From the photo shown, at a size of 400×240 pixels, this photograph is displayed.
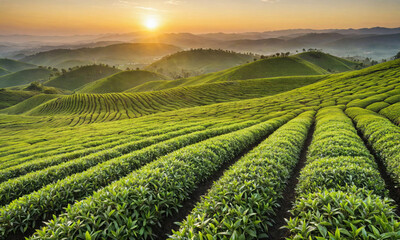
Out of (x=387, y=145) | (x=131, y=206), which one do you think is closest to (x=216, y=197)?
(x=131, y=206)

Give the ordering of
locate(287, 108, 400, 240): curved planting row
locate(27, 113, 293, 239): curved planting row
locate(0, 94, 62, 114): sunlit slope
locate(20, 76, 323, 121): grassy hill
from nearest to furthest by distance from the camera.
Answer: locate(287, 108, 400, 240): curved planting row
locate(27, 113, 293, 239): curved planting row
locate(20, 76, 323, 121): grassy hill
locate(0, 94, 62, 114): sunlit slope

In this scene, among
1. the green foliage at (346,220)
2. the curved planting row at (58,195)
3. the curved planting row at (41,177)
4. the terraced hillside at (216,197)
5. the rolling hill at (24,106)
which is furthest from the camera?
the rolling hill at (24,106)

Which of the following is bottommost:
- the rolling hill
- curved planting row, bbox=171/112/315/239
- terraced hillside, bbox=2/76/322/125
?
the rolling hill

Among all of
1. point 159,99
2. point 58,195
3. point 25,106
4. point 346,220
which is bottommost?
point 25,106

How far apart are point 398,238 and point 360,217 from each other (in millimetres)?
1230

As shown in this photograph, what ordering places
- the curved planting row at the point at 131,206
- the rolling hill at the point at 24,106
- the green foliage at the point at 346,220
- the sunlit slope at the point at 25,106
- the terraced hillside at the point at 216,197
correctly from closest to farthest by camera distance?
the green foliage at the point at 346,220, the terraced hillside at the point at 216,197, the curved planting row at the point at 131,206, the rolling hill at the point at 24,106, the sunlit slope at the point at 25,106

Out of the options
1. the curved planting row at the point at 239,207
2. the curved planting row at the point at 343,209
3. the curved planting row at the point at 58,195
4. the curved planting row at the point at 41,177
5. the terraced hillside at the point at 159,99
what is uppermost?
the curved planting row at the point at 343,209

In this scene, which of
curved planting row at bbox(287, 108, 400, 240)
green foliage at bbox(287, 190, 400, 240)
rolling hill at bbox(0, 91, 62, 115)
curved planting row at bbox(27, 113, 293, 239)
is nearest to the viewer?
green foliage at bbox(287, 190, 400, 240)

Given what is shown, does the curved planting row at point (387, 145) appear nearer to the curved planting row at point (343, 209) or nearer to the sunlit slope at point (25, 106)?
the curved planting row at point (343, 209)

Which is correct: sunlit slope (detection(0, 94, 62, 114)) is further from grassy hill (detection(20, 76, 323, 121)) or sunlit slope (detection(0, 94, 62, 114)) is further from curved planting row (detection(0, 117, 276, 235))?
curved planting row (detection(0, 117, 276, 235))

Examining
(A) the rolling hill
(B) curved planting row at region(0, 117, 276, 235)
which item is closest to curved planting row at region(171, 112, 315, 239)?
(B) curved planting row at region(0, 117, 276, 235)

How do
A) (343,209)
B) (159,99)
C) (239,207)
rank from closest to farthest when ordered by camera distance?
1. (343,209)
2. (239,207)
3. (159,99)

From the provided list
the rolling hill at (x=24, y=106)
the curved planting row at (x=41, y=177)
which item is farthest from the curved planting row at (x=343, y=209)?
the rolling hill at (x=24, y=106)

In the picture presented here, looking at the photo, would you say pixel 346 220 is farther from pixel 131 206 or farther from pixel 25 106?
pixel 25 106
